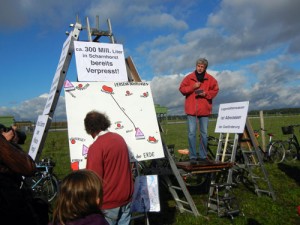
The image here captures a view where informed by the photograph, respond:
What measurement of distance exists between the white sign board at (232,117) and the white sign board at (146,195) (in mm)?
2720

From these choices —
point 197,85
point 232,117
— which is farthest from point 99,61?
point 232,117

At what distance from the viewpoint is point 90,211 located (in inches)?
86.7

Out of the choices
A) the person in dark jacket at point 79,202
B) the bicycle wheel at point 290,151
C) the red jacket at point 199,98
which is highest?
the red jacket at point 199,98

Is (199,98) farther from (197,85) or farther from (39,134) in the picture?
(39,134)

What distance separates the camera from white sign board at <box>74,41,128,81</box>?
487cm

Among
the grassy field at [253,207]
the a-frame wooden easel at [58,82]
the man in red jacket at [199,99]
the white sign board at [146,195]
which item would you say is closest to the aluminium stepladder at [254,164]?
the grassy field at [253,207]

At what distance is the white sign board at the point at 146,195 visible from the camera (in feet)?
16.6

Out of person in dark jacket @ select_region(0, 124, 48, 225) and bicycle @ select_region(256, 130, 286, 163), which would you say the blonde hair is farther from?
bicycle @ select_region(256, 130, 286, 163)

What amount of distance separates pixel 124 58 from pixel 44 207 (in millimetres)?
2982

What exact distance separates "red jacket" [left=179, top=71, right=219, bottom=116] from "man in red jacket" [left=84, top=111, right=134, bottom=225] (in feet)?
11.8

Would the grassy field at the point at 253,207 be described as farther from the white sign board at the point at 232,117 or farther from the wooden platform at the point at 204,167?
the white sign board at the point at 232,117

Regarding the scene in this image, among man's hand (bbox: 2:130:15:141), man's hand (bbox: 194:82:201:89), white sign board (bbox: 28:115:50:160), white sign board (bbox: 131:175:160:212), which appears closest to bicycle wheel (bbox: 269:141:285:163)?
man's hand (bbox: 194:82:201:89)

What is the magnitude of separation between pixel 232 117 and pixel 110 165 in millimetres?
4547

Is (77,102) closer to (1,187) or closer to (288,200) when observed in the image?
(1,187)
